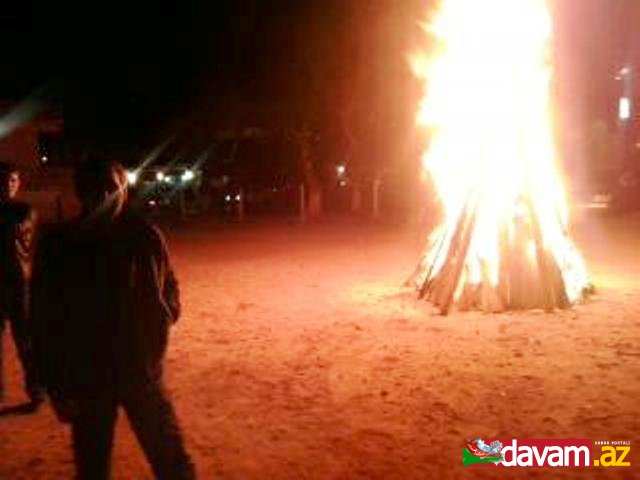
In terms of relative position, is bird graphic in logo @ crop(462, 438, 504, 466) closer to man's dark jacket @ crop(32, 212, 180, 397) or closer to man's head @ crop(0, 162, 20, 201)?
man's dark jacket @ crop(32, 212, 180, 397)

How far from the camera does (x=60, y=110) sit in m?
33.6

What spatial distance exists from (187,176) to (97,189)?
99.3ft

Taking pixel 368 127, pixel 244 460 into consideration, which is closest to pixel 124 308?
pixel 244 460

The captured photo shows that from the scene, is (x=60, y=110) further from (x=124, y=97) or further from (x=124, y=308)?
(x=124, y=308)

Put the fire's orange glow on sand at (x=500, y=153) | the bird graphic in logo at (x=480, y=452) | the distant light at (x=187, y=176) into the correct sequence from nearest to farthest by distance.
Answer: the bird graphic in logo at (x=480, y=452), the fire's orange glow on sand at (x=500, y=153), the distant light at (x=187, y=176)

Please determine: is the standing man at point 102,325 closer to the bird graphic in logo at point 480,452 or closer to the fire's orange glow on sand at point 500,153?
the bird graphic in logo at point 480,452

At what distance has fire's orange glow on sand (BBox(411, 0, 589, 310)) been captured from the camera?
9.76 meters

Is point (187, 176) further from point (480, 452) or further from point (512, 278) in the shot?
point (480, 452)

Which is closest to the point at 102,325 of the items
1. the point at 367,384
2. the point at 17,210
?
the point at 17,210

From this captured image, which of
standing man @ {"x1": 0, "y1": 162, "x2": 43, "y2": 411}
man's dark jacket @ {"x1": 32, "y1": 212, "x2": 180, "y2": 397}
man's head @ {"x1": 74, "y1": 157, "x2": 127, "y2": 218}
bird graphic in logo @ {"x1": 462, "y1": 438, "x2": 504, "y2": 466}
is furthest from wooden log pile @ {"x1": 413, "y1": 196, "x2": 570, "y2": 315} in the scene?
man's head @ {"x1": 74, "y1": 157, "x2": 127, "y2": 218}

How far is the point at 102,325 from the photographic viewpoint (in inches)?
136

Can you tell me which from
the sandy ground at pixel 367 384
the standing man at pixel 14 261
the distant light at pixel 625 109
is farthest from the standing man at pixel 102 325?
the distant light at pixel 625 109

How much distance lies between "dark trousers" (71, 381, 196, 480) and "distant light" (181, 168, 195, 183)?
98.0 feet

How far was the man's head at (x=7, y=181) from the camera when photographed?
592 centimetres
